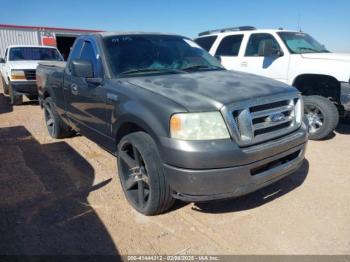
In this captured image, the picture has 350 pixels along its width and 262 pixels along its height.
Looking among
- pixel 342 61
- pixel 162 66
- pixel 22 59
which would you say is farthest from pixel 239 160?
pixel 22 59

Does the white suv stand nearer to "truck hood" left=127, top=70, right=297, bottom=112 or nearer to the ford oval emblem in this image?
"truck hood" left=127, top=70, right=297, bottom=112

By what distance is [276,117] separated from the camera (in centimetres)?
311

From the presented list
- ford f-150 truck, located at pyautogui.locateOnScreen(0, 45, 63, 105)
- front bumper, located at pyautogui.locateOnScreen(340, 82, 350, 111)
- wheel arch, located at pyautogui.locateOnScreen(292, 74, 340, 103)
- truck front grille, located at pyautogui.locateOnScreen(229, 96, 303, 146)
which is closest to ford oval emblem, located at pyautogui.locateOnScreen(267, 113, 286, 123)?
truck front grille, located at pyautogui.locateOnScreen(229, 96, 303, 146)

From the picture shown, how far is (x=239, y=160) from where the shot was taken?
271 centimetres

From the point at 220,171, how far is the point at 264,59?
186 inches

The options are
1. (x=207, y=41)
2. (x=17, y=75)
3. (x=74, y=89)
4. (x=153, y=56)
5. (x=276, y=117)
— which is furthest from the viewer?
(x=17, y=75)

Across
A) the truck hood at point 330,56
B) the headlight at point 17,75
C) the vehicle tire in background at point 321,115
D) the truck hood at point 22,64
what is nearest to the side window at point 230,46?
the truck hood at point 330,56

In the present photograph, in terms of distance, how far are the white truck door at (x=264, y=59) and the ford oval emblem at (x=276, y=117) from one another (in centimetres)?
359

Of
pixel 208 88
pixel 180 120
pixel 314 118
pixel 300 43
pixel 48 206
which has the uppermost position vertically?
pixel 300 43

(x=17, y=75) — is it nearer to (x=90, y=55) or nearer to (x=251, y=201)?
(x=90, y=55)

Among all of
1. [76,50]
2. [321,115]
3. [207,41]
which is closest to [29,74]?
[207,41]

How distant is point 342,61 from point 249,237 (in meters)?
4.10

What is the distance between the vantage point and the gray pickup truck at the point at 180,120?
271 centimetres

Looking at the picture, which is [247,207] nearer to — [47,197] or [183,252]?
[183,252]
